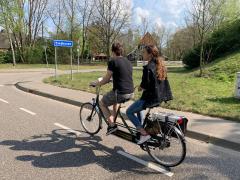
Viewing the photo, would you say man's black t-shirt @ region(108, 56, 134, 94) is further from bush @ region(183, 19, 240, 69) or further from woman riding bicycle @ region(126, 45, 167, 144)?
bush @ region(183, 19, 240, 69)

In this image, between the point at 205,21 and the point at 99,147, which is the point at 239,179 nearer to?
the point at 99,147

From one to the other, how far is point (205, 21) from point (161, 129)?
16425mm

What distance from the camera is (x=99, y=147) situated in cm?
597

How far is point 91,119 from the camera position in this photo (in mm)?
6926

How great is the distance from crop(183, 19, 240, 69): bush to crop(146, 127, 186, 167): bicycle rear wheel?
77.4ft

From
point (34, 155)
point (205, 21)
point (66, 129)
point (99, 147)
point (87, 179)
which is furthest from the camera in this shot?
point (205, 21)

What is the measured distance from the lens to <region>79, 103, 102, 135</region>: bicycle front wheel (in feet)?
22.0

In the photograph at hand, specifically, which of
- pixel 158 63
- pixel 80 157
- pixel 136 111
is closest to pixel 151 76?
pixel 158 63

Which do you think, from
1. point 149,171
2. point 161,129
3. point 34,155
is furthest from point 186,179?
point 34,155

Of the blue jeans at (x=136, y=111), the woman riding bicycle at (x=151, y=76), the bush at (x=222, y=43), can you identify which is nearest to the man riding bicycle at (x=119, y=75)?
the blue jeans at (x=136, y=111)

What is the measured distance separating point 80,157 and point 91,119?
1.63 m

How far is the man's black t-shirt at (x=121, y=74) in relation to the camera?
5.60m

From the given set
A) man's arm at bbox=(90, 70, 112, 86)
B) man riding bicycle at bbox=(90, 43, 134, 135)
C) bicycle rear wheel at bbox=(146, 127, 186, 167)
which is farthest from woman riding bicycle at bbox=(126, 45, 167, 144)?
man's arm at bbox=(90, 70, 112, 86)

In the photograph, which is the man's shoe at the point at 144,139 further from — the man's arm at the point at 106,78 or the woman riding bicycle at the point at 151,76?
the man's arm at the point at 106,78
